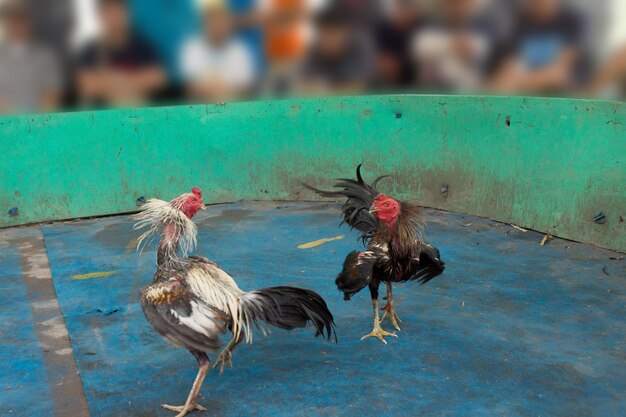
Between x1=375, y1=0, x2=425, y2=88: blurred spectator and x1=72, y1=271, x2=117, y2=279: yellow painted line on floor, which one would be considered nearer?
x1=72, y1=271, x2=117, y2=279: yellow painted line on floor

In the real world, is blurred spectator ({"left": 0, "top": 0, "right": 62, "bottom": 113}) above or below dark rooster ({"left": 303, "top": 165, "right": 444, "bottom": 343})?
above

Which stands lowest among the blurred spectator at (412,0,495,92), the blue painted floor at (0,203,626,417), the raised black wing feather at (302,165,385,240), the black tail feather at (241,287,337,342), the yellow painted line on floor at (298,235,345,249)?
the blue painted floor at (0,203,626,417)

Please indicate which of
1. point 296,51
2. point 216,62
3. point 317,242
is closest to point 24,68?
point 216,62

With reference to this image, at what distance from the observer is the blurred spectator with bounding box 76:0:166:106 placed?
27.2ft

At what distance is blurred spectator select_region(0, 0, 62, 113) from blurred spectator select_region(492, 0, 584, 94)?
5606 mm

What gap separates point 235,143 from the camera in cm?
898

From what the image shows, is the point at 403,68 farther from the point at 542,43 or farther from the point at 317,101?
the point at 542,43

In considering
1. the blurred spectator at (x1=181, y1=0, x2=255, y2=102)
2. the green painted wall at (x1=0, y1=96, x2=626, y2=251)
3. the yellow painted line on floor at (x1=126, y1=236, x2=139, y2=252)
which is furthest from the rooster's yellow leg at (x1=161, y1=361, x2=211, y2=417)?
the blurred spectator at (x1=181, y1=0, x2=255, y2=102)

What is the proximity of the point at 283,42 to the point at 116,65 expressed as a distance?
2320 mm

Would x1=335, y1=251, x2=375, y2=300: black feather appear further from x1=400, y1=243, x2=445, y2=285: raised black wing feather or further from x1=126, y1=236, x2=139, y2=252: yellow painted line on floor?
x1=126, y1=236, x2=139, y2=252: yellow painted line on floor

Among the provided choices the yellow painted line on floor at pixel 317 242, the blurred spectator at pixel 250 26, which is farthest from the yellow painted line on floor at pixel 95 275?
the blurred spectator at pixel 250 26

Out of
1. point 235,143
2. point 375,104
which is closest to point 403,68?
point 375,104

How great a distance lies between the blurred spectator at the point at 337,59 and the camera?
9188 millimetres

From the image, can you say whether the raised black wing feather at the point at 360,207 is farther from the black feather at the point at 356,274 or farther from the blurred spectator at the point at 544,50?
the blurred spectator at the point at 544,50
